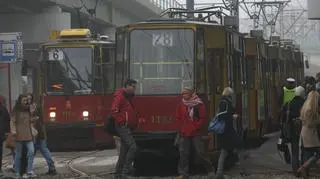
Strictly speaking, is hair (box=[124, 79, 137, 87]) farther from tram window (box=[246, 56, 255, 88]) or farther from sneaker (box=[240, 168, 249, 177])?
tram window (box=[246, 56, 255, 88])

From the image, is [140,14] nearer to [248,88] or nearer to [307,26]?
[307,26]

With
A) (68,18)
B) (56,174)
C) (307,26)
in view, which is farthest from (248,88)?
(307,26)

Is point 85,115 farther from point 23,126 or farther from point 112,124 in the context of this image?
point 112,124

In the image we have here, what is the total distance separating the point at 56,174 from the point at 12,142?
117 cm

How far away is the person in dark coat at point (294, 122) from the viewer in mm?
12539

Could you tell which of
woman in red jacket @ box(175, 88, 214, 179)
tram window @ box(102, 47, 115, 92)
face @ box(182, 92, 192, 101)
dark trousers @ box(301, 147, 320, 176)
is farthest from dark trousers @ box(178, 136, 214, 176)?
tram window @ box(102, 47, 115, 92)

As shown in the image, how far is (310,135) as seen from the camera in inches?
459

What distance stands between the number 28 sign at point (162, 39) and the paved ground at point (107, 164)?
277 centimetres

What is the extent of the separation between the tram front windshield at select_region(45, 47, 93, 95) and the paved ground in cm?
187

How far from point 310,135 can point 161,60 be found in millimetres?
3308

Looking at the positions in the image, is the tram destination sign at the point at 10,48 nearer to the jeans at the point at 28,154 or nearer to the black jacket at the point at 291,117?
the jeans at the point at 28,154

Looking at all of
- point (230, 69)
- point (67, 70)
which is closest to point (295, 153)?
point (230, 69)

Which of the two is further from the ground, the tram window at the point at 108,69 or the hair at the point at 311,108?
the tram window at the point at 108,69

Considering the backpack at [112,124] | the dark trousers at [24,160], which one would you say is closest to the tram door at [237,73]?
the backpack at [112,124]
